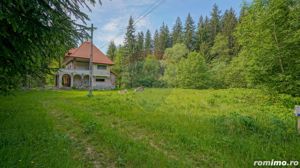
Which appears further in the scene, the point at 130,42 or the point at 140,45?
the point at 140,45

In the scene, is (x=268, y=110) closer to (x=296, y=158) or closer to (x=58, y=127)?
(x=296, y=158)

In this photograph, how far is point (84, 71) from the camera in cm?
2661

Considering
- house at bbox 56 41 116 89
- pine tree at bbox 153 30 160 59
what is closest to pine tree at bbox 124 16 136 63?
house at bbox 56 41 116 89

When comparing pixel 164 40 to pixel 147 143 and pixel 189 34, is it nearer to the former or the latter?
pixel 189 34

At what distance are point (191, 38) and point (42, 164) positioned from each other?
149 ft

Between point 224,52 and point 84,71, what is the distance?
Answer: 24382 mm

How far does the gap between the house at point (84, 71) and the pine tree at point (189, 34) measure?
22.2 meters

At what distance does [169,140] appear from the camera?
434 centimetres

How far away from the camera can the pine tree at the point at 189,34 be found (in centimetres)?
4512

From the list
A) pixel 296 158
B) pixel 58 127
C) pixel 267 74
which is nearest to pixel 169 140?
pixel 296 158

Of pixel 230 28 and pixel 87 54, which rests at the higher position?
pixel 230 28

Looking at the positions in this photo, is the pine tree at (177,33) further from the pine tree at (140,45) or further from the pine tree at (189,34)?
the pine tree at (140,45)

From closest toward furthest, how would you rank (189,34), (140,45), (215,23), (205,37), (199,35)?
(205,37), (215,23), (199,35), (189,34), (140,45)

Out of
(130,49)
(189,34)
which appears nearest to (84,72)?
(130,49)
